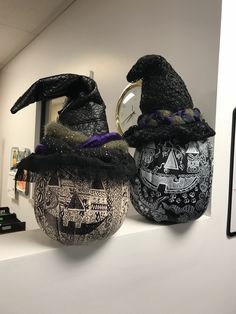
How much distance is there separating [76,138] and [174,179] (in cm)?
29

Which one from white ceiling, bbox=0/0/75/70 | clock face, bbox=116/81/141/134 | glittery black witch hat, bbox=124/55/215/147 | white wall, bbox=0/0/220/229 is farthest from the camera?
white ceiling, bbox=0/0/75/70

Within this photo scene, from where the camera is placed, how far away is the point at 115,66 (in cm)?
132

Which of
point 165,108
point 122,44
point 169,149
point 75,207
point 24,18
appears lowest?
point 75,207

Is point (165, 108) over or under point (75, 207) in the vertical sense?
over

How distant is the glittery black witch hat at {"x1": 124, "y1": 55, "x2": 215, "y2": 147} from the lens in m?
0.67

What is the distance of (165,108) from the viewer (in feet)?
2.27

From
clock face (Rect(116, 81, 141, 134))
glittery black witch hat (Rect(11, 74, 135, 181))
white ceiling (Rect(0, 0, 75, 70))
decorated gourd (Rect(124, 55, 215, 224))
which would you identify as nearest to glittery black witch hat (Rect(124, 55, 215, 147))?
decorated gourd (Rect(124, 55, 215, 224))

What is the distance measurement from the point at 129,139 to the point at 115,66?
713mm

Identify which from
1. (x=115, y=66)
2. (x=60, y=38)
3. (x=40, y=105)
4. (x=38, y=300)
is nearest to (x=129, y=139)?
(x=38, y=300)

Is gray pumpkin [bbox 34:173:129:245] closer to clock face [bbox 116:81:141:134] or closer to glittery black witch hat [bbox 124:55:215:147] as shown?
glittery black witch hat [bbox 124:55:215:147]

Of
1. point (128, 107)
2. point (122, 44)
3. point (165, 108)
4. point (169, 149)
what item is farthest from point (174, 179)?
point (122, 44)

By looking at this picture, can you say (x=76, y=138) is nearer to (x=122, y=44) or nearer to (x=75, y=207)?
(x=75, y=207)

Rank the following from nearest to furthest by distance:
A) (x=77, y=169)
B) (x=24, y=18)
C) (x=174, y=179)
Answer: (x=77, y=169) → (x=174, y=179) → (x=24, y=18)

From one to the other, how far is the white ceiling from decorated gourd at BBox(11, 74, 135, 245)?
4.73 feet
